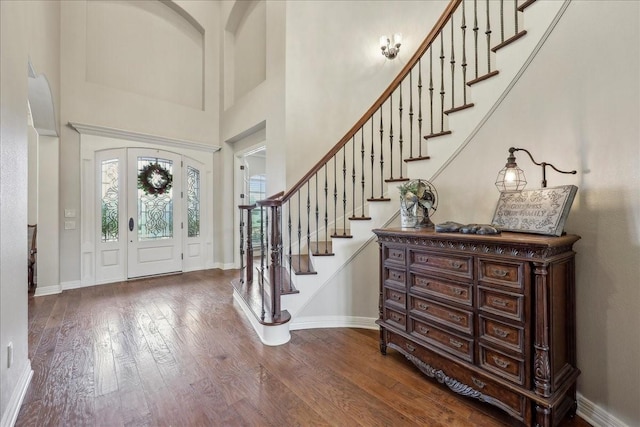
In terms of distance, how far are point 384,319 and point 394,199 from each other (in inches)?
42.6

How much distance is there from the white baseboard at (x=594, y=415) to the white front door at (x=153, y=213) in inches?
222

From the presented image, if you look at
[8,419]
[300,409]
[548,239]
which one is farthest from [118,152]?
[548,239]

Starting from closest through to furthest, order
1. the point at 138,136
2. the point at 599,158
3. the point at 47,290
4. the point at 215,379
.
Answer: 1. the point at 599,158
2. the point at 215,379
3. the point at 47,290
4. the point at 138,136

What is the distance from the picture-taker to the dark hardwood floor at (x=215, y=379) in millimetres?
1625

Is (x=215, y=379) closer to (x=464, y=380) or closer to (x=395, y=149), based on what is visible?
(x=464, y=380)

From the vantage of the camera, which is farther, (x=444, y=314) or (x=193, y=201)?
(x=193, y=201)

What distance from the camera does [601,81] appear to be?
4.96ft

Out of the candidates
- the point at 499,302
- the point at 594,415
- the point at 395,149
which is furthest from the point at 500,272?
the point at 395,149

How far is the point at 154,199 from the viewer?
509 cm

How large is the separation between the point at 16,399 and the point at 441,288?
2745 millimetres

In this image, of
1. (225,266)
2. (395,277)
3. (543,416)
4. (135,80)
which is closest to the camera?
(543,416)

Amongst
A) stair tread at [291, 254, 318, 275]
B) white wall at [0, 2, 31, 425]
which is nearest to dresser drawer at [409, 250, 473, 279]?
stair tread at [291, 254, 318, 275]

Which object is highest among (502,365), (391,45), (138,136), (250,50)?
(250,50)

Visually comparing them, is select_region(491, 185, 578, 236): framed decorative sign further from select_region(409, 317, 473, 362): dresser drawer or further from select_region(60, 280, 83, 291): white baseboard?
select_region(60, 280, 83, 291): white baseboard
